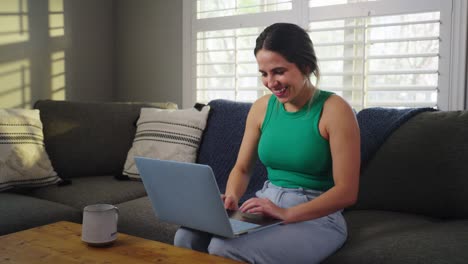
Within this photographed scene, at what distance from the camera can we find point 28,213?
1.78 meters

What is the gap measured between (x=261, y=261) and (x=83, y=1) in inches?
108

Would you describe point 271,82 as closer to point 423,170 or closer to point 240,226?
point 240,226

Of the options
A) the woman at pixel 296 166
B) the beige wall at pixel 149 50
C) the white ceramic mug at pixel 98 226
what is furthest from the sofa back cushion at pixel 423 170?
the beige wall at pixel 149 50

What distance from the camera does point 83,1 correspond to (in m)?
3.32

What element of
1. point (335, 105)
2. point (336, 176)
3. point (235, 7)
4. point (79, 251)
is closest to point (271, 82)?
point (335, 105)

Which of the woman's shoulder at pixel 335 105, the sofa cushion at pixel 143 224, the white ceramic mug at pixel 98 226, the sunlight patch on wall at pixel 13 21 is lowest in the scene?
the sofa cushion at pixel 143 224

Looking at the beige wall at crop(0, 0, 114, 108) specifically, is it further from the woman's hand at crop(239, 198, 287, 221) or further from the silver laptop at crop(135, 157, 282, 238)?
the woman's hand at crop(239, 198, 287, 221)

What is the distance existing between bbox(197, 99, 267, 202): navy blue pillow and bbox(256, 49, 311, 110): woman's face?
2.33 ft

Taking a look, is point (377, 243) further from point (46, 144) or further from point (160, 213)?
point (46, 144)

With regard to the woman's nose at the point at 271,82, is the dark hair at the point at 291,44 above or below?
above

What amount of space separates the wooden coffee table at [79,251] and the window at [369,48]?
1483mm

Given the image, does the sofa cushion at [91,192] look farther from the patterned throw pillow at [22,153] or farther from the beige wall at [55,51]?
the beige wall at [55,51]

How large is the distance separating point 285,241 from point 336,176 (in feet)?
0.79

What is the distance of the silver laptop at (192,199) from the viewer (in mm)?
1082
